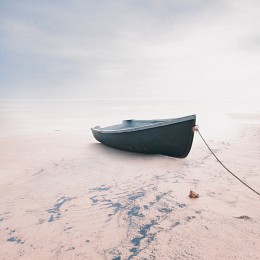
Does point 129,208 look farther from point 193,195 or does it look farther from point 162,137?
point 162,137

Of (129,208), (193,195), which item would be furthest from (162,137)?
(129,208)

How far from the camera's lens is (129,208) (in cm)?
409

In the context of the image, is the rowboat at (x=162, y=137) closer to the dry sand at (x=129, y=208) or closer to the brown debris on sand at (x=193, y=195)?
the dry sand at (x=129, y=208)

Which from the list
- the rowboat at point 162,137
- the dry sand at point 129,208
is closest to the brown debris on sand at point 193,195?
the dry sand at point 129,208

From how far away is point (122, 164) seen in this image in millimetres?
6941

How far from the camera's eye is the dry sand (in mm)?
2957

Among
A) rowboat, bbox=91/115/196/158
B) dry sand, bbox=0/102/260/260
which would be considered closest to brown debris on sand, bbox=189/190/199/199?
dry sand, bbox=0/102/260/260

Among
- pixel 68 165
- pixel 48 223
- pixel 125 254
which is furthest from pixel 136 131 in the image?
pixel 125 254

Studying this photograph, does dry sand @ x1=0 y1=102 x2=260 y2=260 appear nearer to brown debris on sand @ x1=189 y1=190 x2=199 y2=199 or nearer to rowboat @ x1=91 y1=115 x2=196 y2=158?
brown debris on sand @ x1=189 y1=190 x2=199 y2=199

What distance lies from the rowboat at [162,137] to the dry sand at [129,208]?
1.10ft

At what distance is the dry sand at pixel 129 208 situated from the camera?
2957 mm

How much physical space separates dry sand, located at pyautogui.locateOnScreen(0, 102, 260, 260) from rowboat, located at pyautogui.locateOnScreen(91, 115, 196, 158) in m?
0.34

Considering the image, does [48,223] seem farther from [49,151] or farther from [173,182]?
[49,151]

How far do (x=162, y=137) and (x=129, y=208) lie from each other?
131 inches
